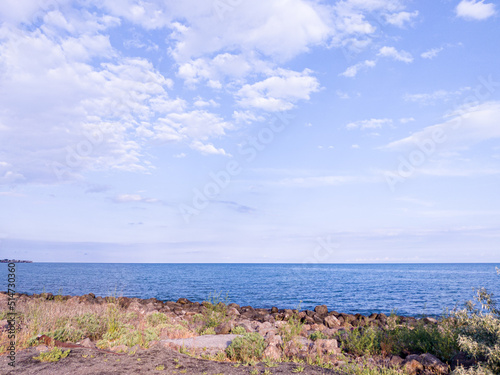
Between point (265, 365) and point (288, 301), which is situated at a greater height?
point (265, 365)

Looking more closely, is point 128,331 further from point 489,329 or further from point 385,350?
point 489,329

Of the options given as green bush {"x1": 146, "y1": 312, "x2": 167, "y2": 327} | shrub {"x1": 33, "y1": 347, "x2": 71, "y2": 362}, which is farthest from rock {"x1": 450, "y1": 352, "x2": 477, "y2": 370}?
green bush {"x1": 146, "y1": 312, "x2": 167, "y2": 327}

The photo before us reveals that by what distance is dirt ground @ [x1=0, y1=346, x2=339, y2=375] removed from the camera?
6504mm

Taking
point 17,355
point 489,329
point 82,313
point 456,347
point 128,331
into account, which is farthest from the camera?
point 82,313

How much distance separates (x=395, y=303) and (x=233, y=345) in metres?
30.3

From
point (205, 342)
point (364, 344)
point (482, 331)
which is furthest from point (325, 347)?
point (482, 331)

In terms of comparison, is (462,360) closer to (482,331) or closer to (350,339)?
(482,331)

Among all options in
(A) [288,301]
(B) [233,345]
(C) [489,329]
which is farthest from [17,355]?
(A) [288,301]

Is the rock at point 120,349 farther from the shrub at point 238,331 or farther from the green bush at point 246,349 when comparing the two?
the shrub at point 238,331

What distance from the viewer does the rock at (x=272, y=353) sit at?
8.59 meters

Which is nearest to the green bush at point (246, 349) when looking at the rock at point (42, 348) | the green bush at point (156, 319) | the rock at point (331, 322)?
the rock at point (42, 348)

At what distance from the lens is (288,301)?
3616 cm

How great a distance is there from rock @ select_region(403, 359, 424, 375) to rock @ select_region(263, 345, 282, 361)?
282 cm

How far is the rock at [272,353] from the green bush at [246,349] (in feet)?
0.42
